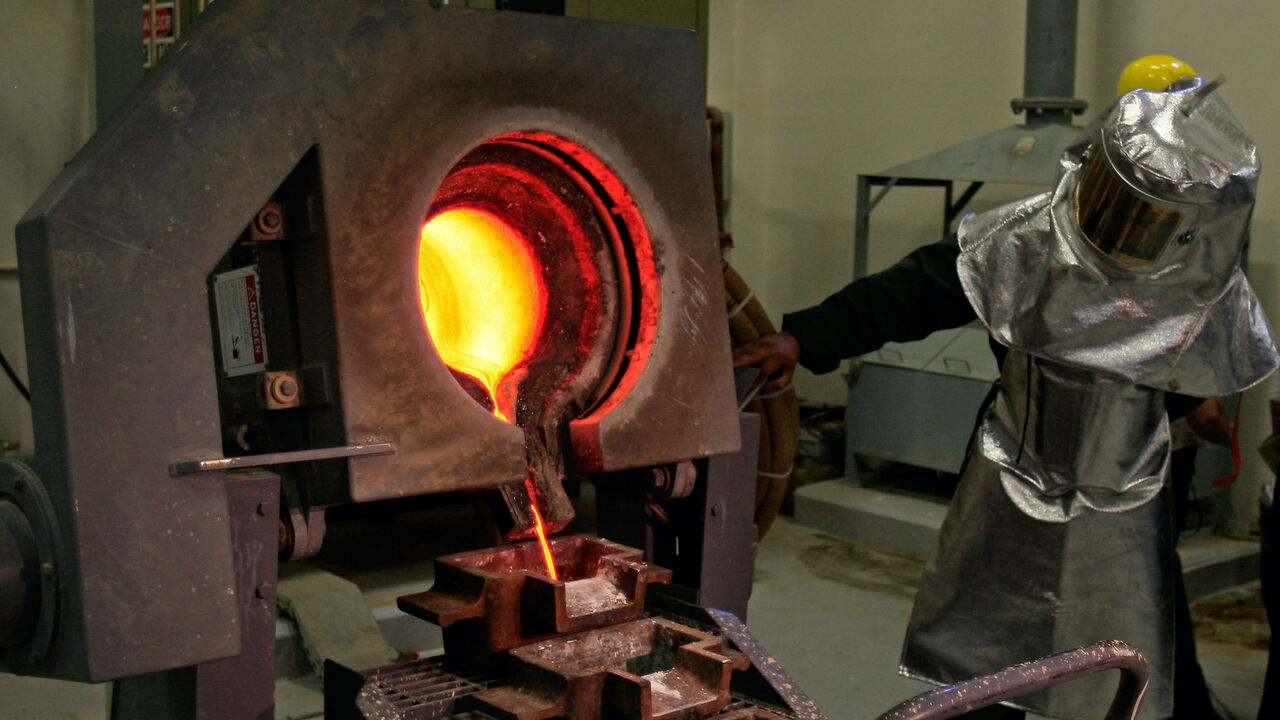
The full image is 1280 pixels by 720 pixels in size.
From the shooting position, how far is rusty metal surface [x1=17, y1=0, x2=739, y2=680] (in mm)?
979

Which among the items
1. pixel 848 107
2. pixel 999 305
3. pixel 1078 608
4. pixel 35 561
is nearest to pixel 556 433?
pixel 35 561

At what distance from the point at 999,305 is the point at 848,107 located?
4.04 m

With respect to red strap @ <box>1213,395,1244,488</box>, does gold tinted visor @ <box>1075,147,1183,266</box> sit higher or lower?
higher

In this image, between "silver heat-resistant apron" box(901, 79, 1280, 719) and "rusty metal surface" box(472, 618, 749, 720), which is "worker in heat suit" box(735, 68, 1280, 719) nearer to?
"silver heat-resistant apron" box(901, 79, 1280, 719)

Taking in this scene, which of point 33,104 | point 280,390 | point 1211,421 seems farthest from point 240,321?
point 33,104

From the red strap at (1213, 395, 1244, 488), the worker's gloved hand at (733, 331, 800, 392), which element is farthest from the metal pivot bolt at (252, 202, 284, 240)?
the red strap at (1213, 395, 1244, 488)

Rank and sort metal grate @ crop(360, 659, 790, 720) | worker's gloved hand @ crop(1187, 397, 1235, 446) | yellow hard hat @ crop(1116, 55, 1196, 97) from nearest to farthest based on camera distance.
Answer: metal grate @ crop(360, 659, 790, 720) → worker's gloved hand @ crop(1187, 397, 1235, 446) → yellow hard hat @ crop(1116, 55, 1196, 97)

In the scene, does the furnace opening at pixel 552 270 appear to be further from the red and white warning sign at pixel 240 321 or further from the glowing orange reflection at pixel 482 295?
the red and white warning sign at pixel 240 321

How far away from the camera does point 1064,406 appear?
2.03 meters

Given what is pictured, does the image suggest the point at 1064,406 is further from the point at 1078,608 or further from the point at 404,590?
the point at 404,590

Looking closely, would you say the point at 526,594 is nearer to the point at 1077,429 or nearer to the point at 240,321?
the point at 240,321

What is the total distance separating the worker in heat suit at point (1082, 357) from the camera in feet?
6.15

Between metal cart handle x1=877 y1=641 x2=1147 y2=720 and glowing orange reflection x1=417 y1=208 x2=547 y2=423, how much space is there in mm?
509

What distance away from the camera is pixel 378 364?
1.11m
